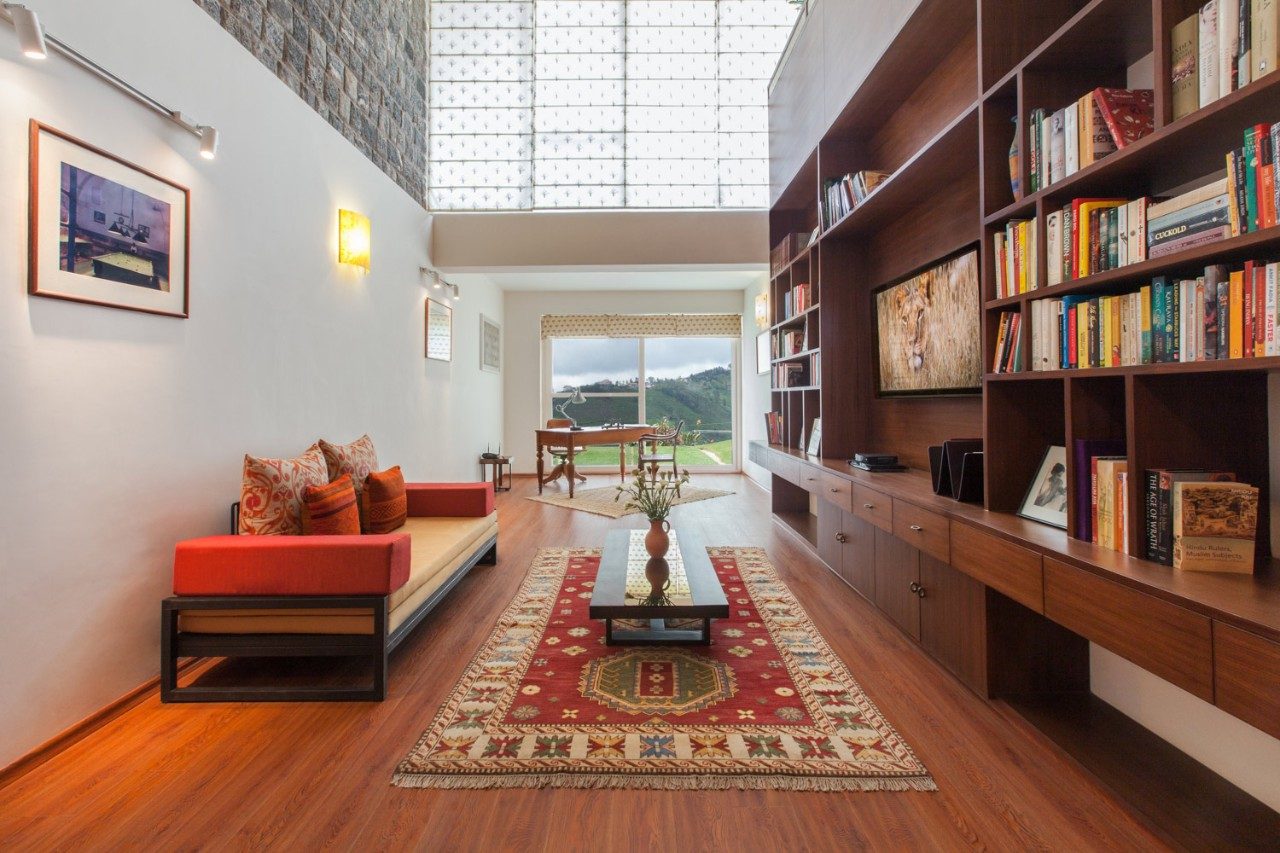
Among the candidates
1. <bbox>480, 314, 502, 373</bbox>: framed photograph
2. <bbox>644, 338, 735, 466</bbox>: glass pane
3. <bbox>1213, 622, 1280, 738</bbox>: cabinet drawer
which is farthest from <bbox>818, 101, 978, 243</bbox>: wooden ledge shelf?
<bbox>644, 338, 735, 466</bbox>: glass pane

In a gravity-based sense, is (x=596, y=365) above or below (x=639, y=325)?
below

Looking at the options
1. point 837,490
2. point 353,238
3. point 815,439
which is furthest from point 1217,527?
point 353,238

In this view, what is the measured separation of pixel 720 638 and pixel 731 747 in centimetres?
84

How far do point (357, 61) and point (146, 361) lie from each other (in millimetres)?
2906

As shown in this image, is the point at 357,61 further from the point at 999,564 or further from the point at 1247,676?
the point at 1247,676

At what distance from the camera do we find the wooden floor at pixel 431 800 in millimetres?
1447

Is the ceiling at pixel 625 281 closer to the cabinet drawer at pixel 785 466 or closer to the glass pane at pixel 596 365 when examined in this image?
the glass pane at pixel 596 365

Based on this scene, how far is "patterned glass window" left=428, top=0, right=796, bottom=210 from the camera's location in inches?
219

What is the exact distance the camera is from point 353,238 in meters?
3.71

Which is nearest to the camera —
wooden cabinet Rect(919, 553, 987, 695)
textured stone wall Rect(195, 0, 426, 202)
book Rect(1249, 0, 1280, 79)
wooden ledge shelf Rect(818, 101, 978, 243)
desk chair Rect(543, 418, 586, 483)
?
book Rect(1249, 0, 1280, 79)

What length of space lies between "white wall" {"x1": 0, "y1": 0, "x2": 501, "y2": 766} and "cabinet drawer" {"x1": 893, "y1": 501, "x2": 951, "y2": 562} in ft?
9.73

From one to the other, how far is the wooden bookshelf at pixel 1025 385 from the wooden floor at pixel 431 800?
0.26 meters

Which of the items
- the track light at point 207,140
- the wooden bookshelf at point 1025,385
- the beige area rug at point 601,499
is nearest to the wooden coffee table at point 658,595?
the wooden bookshelf at point 1025,385

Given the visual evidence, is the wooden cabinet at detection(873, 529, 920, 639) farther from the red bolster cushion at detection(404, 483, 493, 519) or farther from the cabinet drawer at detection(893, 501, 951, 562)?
the red bolster cushion at detection(404, 483, 493, 519)
